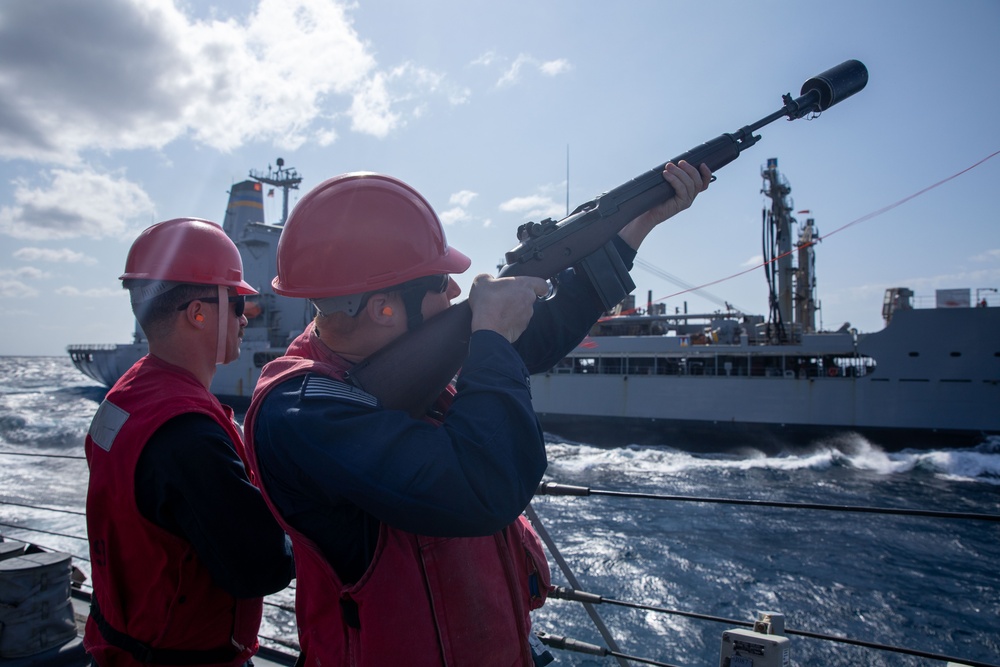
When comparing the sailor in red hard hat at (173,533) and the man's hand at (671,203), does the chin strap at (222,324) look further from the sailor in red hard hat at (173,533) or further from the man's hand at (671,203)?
the man's hand at (671,203)

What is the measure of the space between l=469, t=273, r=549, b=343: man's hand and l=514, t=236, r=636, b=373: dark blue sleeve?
2.07ft

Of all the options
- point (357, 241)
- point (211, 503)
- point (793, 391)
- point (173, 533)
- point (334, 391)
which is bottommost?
point (793, 391)

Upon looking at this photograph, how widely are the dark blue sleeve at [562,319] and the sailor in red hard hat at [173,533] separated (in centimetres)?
101

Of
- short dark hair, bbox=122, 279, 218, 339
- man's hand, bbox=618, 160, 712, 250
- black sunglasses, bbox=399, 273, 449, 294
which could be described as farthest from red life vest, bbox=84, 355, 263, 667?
man's hand, bbox=618, 160, 712, 250

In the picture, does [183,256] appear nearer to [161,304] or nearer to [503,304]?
[161,304]

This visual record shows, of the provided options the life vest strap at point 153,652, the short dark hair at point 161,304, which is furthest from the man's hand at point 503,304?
the life vest strap at point 153,652

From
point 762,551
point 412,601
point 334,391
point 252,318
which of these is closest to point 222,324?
point 334,391

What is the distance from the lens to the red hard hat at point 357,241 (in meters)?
1.31

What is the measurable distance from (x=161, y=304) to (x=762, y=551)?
11.0 meters

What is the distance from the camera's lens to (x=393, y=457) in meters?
1.03

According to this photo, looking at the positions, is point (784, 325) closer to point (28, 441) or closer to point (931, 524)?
point (931, 524)

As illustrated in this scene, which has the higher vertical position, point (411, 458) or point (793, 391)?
point (411, 458)

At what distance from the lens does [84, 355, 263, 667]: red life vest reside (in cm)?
158

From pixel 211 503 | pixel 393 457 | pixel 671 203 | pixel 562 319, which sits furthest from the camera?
pixel 671 203
